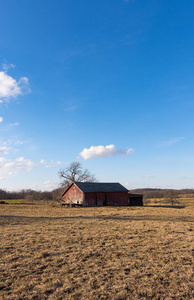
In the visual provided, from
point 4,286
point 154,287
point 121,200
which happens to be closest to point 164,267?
point 154,287

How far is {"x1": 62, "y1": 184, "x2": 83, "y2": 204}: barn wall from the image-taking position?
39.1m

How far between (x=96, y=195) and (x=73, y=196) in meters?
5.18

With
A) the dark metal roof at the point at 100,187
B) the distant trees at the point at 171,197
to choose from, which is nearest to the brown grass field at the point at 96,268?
the dark metal roof at the point at 100,187

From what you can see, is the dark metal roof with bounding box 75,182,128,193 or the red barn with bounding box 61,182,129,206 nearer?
the red barn with bounding box 61,182,129,206

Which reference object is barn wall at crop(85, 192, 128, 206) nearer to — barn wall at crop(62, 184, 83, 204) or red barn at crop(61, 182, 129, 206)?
red barn at crop(61, 182, 129, 206)

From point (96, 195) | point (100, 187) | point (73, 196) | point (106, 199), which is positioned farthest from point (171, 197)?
point (73, 196)

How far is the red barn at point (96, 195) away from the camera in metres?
38.4

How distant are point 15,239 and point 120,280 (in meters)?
6.67

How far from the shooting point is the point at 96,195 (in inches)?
1549

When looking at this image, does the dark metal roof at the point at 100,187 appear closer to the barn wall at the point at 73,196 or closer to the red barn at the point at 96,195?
the red barn at the point at 96,195

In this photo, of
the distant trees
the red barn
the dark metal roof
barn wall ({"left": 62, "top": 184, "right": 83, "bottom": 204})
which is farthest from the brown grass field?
the distant trees

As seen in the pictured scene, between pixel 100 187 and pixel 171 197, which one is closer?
pixel 100 187

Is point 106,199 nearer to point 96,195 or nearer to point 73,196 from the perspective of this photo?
point 96,195

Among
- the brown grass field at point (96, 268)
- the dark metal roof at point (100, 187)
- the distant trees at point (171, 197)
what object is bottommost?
the distant trees at point (171, 197)
